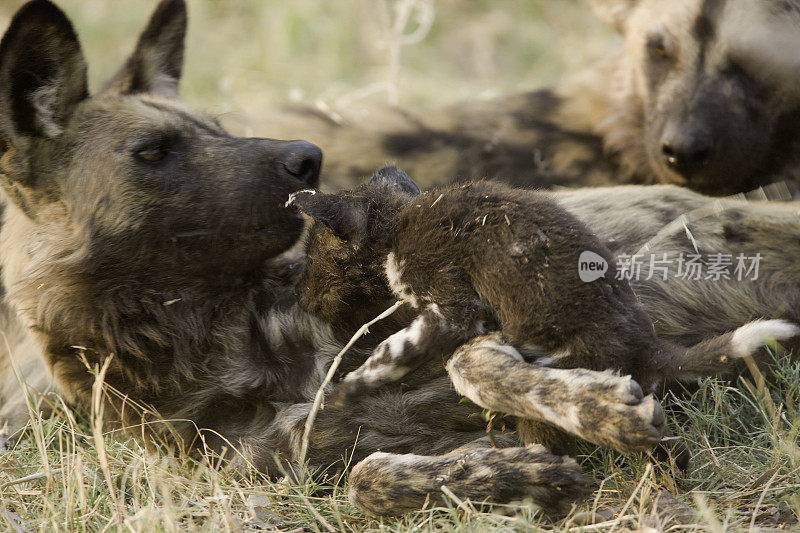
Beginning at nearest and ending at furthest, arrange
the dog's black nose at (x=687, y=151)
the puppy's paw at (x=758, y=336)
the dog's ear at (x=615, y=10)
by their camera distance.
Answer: the puppy's paw at (x=758, y=336) → the dog's black nose at (x=687, y=151) → the dog's ear at (x=615, y=10)

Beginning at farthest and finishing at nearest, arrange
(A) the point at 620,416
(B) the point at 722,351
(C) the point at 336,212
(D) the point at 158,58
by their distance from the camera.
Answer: (D) the point at 158,58 → (C) the point at 336,212 → (B) the point at 722,351 → (A) the point at 620,416

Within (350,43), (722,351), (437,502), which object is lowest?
(350,43)

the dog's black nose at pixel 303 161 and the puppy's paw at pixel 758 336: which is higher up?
the dog's black nose at pixel 303 161

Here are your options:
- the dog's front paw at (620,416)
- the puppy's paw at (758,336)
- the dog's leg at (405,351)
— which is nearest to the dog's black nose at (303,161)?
the dog's leg at (405,351)

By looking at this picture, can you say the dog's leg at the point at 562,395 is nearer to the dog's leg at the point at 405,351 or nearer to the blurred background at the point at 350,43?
the dog's leg at the point at 405,351

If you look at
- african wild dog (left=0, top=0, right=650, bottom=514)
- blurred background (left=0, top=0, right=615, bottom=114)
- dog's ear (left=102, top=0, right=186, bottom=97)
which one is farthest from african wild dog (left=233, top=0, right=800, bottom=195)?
blurred background (left=0, top=0, right=615, bottom=114)

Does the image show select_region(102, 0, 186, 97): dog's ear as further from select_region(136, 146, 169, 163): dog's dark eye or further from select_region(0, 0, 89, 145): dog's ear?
select_region(136, 146, 169, 163): dog's dark eye

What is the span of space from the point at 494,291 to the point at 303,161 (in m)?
0.87

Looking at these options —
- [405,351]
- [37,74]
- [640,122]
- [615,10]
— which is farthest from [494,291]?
[615,10]

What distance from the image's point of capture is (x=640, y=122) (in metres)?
4.41

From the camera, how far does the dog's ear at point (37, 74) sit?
2.63 metres

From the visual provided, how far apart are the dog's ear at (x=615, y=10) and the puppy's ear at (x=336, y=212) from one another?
108 inches

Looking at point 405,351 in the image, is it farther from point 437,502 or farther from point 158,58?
point 158,58

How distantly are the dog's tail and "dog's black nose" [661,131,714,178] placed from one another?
1.71 meters
